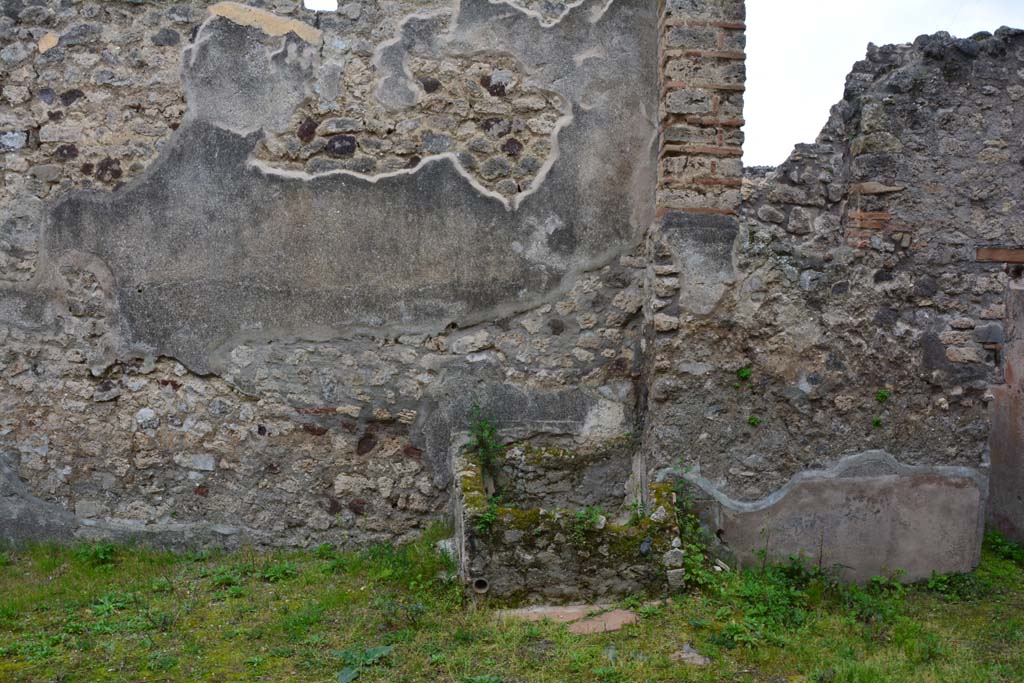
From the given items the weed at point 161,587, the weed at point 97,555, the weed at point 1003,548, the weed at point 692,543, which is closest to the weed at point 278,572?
the weed at point 161,587

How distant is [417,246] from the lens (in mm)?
4590

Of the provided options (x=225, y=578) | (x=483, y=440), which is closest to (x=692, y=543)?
(x=483, y=440)

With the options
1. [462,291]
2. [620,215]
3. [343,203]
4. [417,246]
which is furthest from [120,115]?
[620,215]

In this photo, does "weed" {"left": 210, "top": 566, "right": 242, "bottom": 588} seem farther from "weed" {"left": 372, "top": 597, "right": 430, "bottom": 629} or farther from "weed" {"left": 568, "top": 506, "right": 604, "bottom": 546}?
"weed" {"left": 568, "top": 506, "right": 604, "bottom": 546}

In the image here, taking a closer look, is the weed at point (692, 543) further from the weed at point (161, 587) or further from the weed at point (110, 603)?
the weed at point (110, 603)

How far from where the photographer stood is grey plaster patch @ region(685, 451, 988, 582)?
4.35m

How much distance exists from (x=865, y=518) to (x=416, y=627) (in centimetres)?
236

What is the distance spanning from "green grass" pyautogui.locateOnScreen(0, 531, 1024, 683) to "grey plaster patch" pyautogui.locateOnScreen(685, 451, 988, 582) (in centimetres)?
12

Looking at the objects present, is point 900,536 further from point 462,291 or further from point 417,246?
point 417,246

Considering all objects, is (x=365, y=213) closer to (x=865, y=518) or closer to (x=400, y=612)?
(x=400, y=612)

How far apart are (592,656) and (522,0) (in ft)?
10.7

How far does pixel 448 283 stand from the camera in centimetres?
459

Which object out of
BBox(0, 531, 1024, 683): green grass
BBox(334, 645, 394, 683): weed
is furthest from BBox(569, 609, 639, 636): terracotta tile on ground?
BBox(334, 645, 394, 683): weed

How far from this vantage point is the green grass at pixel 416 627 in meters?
3.21
